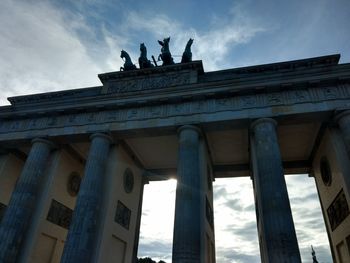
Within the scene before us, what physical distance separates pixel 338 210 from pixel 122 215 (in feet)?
41.2

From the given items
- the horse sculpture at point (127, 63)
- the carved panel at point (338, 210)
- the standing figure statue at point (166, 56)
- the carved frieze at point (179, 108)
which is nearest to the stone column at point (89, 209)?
the carved frieze at point (179, 108)

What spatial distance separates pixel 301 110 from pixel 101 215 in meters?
12.1

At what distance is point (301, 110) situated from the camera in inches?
537

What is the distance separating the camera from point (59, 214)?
56.1ft

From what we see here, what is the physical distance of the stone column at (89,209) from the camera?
12.6m

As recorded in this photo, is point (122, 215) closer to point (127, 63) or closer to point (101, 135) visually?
point (101, 135)

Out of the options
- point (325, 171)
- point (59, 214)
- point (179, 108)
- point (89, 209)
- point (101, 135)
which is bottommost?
point (89, 209)

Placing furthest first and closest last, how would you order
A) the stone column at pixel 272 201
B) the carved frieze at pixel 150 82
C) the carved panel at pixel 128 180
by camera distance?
the carved panel at pixel 128 180 < the carved frieze at pixel 150 82 < the stone column at pixel 272 201

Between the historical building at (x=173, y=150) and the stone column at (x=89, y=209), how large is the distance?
5cm

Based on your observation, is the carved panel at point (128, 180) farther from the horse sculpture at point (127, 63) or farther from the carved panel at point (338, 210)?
the carved panel at point (338, 210)

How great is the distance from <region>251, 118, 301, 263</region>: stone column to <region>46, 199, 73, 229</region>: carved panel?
12.4m

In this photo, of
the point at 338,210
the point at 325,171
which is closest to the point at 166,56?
the point at 325,171

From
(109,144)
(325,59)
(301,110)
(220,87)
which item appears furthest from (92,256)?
(325,59)

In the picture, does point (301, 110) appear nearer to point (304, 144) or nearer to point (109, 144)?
point (304, 144)
